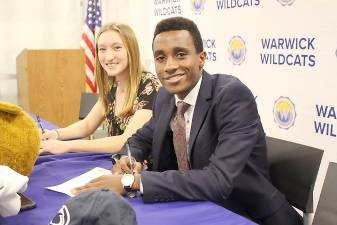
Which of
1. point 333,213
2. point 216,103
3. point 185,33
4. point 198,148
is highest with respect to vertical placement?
point 185,33

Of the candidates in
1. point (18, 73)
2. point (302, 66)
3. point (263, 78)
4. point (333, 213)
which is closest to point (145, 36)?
point (18, 73)

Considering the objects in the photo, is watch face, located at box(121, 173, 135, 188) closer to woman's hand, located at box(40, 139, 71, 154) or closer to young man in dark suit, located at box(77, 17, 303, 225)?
young man in dark suit, located at box(77, 17, 303, 225)

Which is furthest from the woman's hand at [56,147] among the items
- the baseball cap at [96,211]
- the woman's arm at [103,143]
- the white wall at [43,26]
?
the white wall at [43,26]

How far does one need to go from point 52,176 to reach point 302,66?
1.77 m

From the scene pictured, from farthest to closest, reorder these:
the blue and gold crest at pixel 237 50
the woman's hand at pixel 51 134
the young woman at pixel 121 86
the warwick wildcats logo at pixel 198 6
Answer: the warwick wildcats logo at pixel 198 6, the blue and gold crest at pixel 237 50, the woman's hand at pixel 51 134, the young woman at pixel 121 86

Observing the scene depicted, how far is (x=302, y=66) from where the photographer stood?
105 inches

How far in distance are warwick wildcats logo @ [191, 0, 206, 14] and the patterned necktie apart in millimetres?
2144

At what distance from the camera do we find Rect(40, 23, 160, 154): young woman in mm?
2305

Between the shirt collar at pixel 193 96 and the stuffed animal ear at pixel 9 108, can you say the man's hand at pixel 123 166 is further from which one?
the stuffed animal ear at pixel 9 108

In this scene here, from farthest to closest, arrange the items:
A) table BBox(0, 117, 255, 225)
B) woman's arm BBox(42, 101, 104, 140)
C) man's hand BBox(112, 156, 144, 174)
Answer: woman's arm BBox(42, 101, 104, 140), man's hand BBox(112, 156, 144, 174), table BBox(0, 117, 255, 225)

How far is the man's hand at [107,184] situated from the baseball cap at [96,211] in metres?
0.60

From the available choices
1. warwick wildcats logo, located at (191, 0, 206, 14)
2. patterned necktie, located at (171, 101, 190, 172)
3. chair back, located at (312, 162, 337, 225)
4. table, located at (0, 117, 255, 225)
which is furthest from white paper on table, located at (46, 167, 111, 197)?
warwick wildcats logo, located at (191, 0, 206, 14)

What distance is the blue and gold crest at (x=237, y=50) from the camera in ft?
10.5

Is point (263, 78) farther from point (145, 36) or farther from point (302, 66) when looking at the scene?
point (145, 36)
